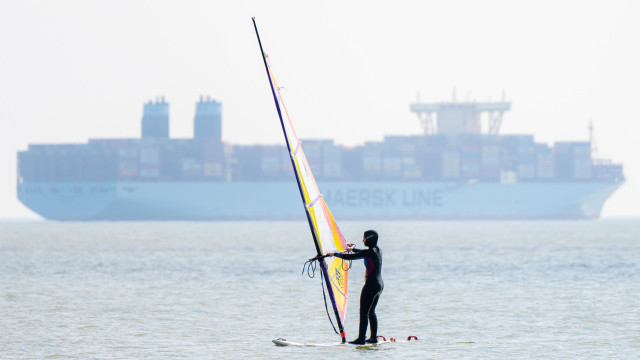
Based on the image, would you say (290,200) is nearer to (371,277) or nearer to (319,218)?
(371,277)

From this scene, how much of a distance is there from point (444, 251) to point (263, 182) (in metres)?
86.0

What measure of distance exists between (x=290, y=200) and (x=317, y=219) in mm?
131265

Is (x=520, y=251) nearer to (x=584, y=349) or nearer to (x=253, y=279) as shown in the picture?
(x=253, y=279)

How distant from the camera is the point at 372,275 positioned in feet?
54.0

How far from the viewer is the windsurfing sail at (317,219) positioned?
15.6 metres

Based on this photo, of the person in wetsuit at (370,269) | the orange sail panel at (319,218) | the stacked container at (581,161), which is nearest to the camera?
the orange sail panel at (319,218)

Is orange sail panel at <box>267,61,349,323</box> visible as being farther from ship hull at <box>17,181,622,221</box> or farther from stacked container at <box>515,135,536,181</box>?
stacked container at <box>515,135,536,181</box>

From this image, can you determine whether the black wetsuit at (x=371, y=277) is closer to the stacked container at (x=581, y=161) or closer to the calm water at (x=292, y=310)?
the calm water at (x=292, y=310)

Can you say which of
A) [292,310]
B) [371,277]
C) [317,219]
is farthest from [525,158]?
[317,219]

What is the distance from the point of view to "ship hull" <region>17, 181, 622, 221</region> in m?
146

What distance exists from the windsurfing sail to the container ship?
5053 inches

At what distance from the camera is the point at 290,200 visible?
147125mm

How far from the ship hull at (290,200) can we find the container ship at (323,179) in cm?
13

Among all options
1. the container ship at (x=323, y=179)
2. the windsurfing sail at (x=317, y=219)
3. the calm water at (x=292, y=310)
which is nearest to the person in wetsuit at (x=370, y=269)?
the windsurfing sail at (x=317, y=219)
